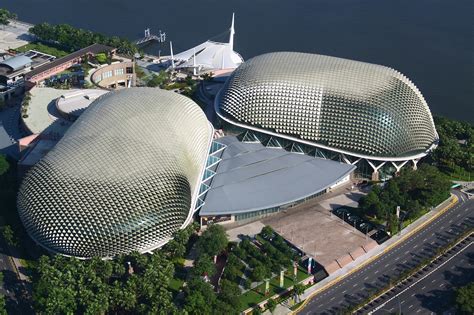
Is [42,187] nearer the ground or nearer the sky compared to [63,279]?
nearer the sky

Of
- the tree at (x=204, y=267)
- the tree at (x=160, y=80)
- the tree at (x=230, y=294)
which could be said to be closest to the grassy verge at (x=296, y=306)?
the tree at (x=230, y=294)

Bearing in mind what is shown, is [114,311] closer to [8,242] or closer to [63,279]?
[63,279]

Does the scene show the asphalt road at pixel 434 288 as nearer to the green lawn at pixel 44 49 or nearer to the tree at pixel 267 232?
the tree at pixel 267 232

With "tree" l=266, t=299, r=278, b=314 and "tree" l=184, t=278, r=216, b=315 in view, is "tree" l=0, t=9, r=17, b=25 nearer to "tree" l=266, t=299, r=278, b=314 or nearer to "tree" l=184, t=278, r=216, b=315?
"tree" l=184, t=278, r=216, b=315

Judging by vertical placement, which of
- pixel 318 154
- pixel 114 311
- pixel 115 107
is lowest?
pixel 114 311

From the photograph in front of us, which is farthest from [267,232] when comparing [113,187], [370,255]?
[113,187]

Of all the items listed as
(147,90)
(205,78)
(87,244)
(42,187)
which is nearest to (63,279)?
(87,244)
